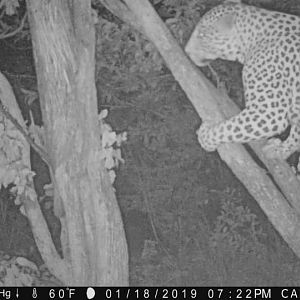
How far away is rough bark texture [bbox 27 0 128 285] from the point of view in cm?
257

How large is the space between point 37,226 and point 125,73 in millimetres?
959

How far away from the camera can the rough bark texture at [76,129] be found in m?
2.57

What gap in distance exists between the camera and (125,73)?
3441mm

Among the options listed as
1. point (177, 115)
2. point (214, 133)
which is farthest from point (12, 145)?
point (177, 115)

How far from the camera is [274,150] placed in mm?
2482

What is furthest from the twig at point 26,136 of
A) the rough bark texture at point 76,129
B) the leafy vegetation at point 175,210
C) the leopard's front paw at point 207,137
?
the leafy vegetation at point 175,210

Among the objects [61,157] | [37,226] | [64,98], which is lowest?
[37,226]

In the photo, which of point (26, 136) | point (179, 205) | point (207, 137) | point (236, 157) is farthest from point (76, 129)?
point (179, 205)

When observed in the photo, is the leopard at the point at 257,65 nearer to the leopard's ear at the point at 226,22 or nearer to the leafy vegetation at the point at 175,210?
the leopard's ear at the point at 226,22

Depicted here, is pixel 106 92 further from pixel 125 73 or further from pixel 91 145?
pixel 91 145

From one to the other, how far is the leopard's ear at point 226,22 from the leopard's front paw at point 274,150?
51cm

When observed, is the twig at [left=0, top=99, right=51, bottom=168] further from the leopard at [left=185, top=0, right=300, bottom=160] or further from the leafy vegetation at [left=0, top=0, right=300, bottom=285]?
the leafy vegetation at [left=0, top=0, right=300, bottom=285]

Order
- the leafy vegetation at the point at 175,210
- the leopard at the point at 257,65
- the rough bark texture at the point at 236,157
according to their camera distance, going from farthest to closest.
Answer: the leafy vegetation at the point at 175,210
the leopard at the point at 257,65
the rough bark texture at the point at 236,157

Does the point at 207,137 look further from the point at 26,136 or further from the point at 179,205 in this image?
the point at 179,205
